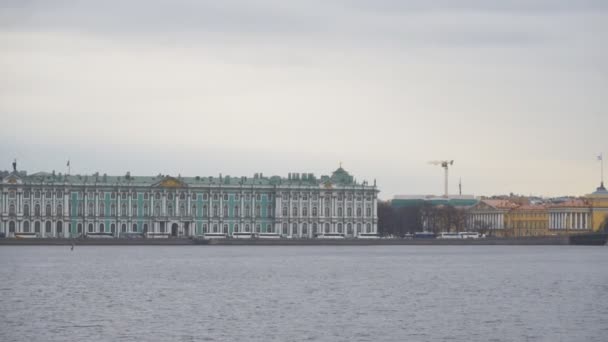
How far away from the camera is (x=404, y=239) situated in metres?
102

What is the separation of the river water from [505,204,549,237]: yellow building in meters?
74.7

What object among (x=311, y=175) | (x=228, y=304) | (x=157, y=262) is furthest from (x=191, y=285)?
(x=311, y=175)

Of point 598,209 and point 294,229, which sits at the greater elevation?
point 598,209

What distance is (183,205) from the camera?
101 metres

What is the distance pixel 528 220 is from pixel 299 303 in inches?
3869

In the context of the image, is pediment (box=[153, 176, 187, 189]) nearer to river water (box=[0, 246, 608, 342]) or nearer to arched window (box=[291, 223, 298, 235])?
arched window (box=[291, 223, 298, 235])

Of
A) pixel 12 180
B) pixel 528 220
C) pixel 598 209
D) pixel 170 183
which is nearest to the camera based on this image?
pixel 12 180

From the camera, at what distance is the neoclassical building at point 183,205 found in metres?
96.5

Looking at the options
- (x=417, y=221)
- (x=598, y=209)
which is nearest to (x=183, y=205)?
(x=417, y=221)

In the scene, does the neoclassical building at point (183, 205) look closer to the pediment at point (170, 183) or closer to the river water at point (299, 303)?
the pediment at point (170, 183)

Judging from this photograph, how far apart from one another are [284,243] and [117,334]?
69376mm

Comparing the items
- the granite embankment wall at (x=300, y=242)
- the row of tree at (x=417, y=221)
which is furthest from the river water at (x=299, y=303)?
the row of tree at (x=417, y=221)

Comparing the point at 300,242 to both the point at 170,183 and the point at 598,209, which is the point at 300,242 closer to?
the point at 170,183

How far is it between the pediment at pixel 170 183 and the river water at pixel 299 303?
43707 mm
